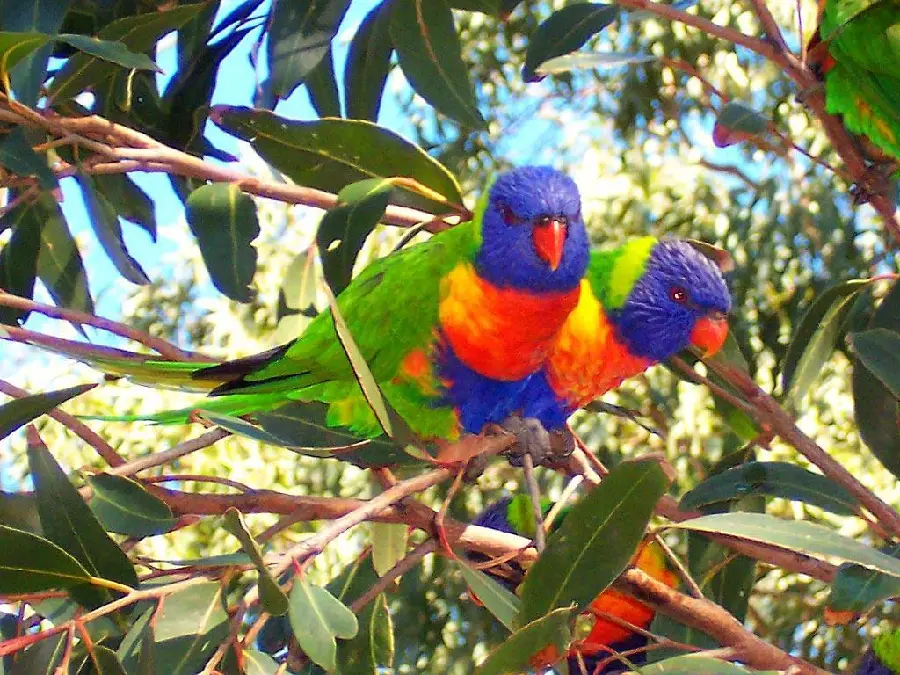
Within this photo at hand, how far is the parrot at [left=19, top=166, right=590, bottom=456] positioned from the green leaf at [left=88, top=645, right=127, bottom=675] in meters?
0.42

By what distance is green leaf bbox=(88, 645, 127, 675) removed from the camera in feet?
2.17

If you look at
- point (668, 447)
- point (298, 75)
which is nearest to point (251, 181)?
point (298, 75)

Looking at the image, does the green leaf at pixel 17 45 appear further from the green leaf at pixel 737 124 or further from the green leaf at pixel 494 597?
the green leaf at pixel 737 124

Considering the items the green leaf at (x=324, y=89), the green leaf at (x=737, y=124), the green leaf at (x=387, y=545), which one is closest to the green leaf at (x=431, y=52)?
the green leaf at (x=324, y=89)

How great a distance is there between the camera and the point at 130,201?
1.52 meters

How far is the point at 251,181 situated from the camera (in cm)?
114

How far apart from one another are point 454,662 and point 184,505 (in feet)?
6.96

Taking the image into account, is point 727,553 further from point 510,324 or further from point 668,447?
point 668,447

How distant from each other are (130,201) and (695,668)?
3.95 ft

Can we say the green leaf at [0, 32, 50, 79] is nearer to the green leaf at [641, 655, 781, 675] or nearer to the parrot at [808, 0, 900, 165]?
the green leaf at [641, 655, 781, 675]

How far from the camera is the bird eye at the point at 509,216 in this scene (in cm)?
110

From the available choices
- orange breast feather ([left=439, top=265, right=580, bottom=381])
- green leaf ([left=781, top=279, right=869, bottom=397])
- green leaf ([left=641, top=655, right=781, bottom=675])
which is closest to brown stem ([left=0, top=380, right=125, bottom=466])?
orange breast feather ([left=439, top=265, right=580, bottom=381])

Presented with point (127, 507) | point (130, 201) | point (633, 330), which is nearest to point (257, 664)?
point (127, 507)

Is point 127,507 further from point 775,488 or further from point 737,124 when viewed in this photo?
point 737,124
